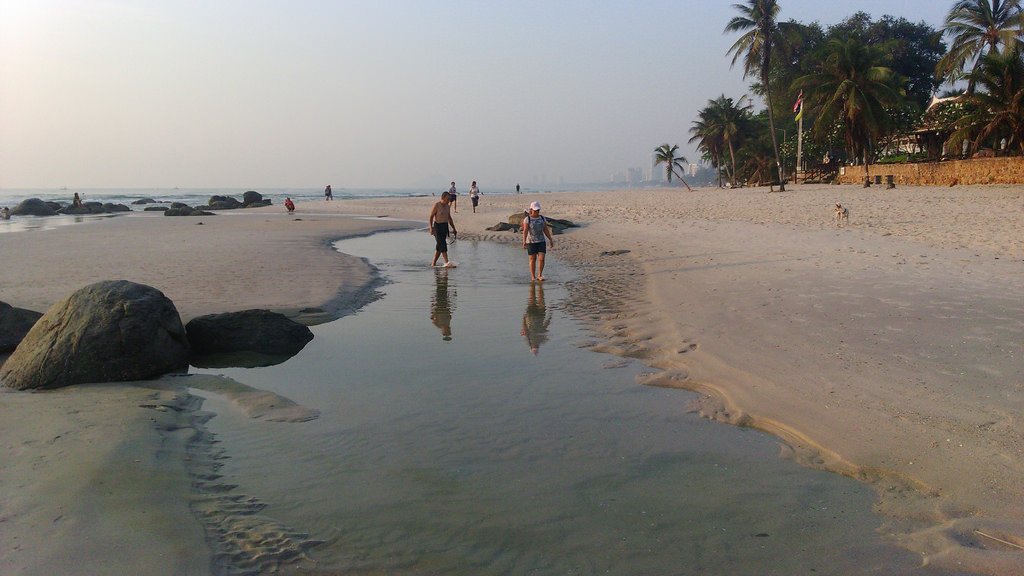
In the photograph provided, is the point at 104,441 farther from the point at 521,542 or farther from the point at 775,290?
the point at 775,290

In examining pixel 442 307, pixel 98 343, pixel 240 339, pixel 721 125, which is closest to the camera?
pixel 98 343

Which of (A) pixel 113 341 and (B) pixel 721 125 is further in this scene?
(B) pixel 721 125

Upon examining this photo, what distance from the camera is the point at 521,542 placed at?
3.32 meters

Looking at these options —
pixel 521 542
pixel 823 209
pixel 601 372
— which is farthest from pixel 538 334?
pixel 823 209

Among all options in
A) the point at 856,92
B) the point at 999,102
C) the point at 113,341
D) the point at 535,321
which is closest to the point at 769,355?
the point at 535,321

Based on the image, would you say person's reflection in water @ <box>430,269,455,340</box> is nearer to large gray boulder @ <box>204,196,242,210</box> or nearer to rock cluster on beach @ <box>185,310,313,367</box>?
rock cluster on beach @ <box>185,310,313,367</box>

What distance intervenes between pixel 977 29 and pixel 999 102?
11.5 m

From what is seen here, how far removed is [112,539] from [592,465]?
107 inches

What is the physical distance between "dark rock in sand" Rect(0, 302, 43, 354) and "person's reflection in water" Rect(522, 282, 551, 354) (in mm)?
5246

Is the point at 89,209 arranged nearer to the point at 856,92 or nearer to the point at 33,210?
the point at 33,210

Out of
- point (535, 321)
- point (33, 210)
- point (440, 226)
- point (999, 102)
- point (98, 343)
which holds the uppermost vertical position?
point (999, 102)

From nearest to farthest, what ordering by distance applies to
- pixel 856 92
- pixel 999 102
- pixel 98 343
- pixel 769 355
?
pixel 98 343 → pixel 769 355 → pixel 999 102 → pixel 856 92

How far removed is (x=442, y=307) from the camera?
32.2ft

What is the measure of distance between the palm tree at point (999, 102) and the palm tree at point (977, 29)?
6738 mm
